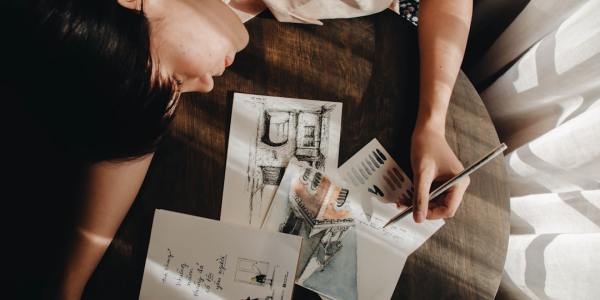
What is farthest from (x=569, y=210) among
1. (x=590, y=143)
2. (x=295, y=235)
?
(x=295, y=235)

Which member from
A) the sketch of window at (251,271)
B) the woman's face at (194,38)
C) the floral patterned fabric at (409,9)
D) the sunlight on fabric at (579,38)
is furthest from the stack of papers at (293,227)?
the floral patterned fabric at (409,9)

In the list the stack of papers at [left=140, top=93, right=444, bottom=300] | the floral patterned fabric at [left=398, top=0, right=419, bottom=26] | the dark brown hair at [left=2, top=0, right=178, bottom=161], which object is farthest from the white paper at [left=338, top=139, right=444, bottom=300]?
the floral patterned fabric at [left=398, top=0, right=419, bottom=26]

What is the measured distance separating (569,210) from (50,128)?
1139 mm

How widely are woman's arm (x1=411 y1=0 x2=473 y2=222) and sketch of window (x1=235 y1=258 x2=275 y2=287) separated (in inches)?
12.6

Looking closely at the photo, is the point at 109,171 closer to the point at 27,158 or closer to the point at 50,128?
the point at 50,128

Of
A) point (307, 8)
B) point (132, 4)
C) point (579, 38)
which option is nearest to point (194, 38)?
point (132, 4)

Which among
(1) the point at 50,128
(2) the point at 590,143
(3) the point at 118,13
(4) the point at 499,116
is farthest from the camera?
(4) the point at 499,116

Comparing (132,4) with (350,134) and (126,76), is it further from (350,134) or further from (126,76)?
(350,134)

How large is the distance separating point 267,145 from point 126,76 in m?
0.32

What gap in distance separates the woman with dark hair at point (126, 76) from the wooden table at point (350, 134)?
35 mm

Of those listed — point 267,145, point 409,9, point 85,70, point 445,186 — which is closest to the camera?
point 85,70

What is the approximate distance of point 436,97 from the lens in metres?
0.78

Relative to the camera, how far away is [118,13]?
56cm

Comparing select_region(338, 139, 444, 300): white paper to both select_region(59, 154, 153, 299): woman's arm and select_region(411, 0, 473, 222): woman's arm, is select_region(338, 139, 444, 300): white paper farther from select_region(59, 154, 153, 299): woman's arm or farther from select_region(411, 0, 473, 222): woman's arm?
select_region(59, 154, 153, 299): woman's arm
